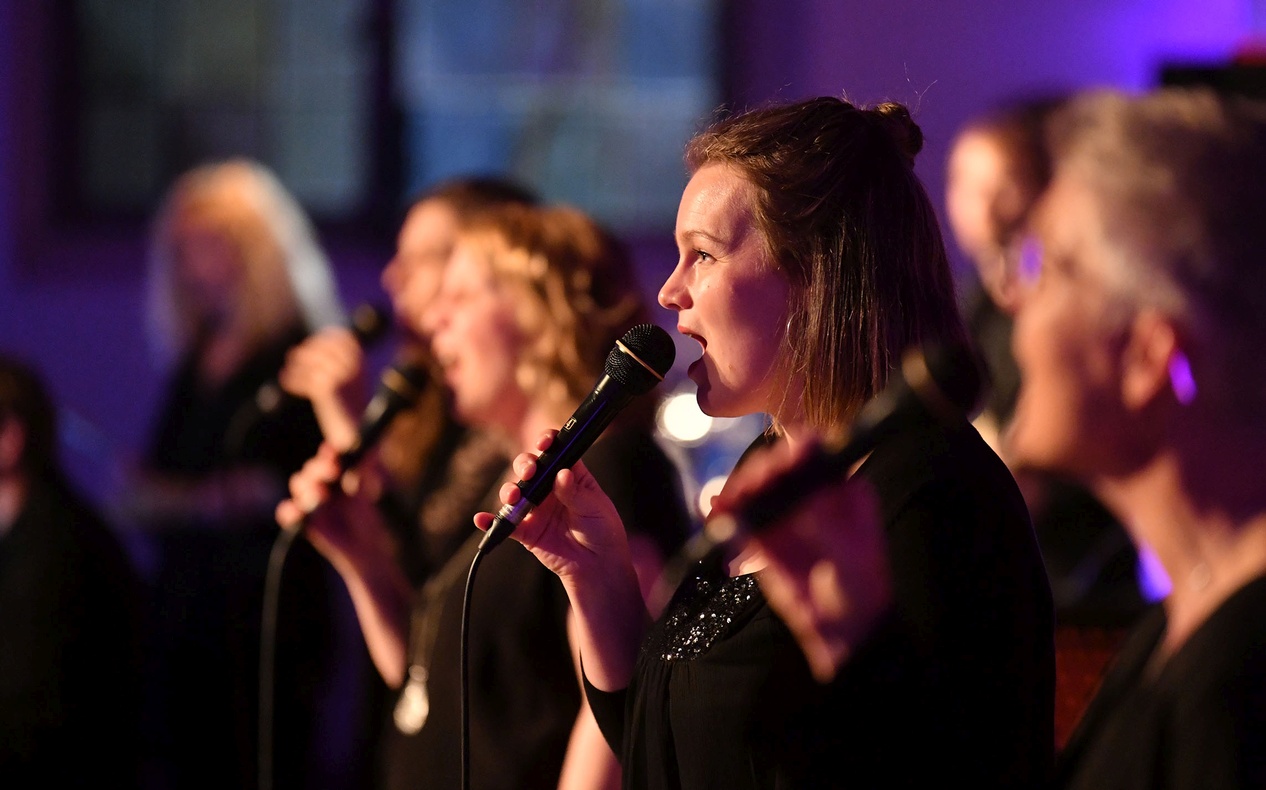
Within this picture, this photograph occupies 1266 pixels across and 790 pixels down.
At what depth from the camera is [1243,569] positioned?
1226 millimetres

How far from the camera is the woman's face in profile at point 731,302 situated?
1527 millimetres

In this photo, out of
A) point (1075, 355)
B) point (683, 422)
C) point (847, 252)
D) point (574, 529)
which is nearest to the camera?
point (1075, 355)

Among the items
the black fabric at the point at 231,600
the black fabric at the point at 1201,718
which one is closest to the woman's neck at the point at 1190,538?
the black fabric at the point at 1201,718

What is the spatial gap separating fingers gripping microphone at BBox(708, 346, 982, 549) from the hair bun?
0.48 metres

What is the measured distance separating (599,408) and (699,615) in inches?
9.3

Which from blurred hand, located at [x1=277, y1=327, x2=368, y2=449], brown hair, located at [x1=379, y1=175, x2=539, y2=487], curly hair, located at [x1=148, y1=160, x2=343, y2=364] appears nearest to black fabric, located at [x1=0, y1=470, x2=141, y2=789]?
curly hair, located at [x1=148, y1=160, x2=343, y2=364]

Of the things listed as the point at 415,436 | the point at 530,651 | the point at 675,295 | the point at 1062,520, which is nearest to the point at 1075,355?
the point at 675,295

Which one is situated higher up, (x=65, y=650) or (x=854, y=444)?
(x=854, y=444)

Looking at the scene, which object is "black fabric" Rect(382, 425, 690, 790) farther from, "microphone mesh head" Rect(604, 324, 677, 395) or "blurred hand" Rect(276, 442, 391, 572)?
"microphone mesh head" Rect(604, 324, 677, 395)

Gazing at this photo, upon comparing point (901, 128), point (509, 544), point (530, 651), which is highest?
point (901, 128)

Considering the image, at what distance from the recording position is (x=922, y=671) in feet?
4.16

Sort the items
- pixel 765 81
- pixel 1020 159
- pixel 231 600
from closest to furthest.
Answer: pixel 1020 159 < pixel 231 600 < pixel 765 81

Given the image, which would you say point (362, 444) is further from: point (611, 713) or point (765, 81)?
point (765, 81)

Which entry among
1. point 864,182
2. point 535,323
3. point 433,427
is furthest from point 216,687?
point 864,182
